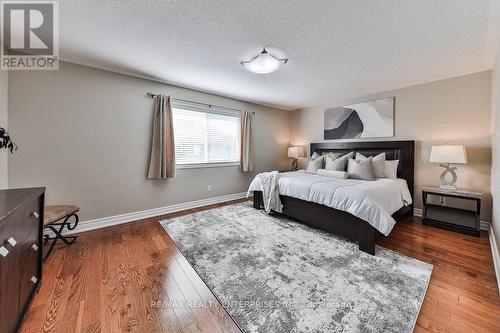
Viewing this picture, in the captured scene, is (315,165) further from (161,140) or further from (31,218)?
(31,218)

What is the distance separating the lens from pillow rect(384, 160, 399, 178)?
11.3 ft

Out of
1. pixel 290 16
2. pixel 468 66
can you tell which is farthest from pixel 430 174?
pixel 290 16

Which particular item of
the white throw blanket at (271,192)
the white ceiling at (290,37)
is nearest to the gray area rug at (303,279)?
the white throw blanket at (271,192)

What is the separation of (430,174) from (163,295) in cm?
431

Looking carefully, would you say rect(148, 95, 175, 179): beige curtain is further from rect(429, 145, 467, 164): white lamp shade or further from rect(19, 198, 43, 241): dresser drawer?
→ rect(429, 145, 467, 164): white lamp shade

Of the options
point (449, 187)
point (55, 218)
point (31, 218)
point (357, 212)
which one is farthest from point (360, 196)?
point (55, 218)

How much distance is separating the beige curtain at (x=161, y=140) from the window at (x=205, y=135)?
243mm

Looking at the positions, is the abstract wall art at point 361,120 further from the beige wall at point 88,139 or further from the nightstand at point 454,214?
the beige wall at point 88,139

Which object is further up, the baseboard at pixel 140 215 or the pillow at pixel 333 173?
the pillow at pixel 333 173

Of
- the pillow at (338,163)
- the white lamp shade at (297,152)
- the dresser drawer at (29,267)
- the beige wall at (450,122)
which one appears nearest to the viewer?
the dresser drawer at (29,267)

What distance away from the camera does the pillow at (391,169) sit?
3.44 meters

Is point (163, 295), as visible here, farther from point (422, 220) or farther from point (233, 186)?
point (422, 220)

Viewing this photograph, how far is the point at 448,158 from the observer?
279 centimetres

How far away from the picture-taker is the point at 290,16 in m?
1.75
